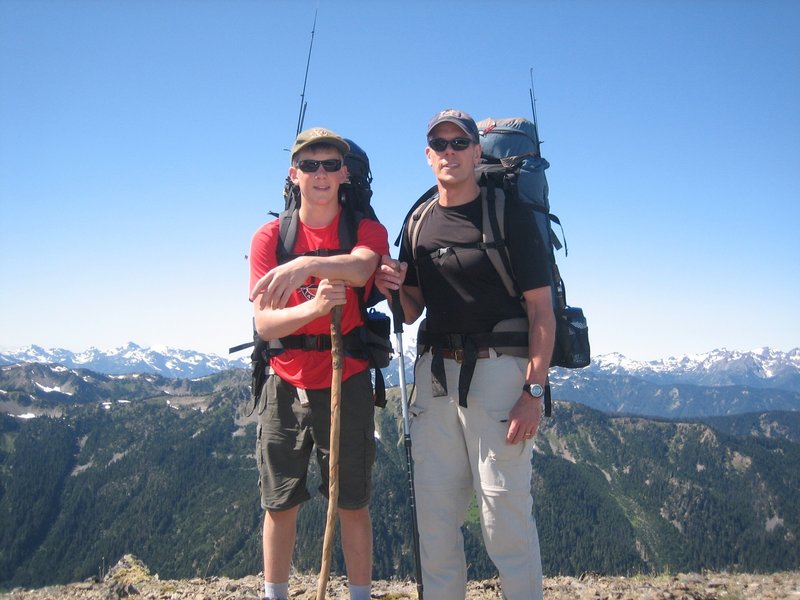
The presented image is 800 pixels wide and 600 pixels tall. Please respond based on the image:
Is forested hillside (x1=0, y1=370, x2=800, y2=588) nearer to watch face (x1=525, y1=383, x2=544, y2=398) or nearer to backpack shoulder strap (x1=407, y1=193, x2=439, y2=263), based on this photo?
backpack shoulder strap (x1=407, y1=193, x2=439, y2=263)

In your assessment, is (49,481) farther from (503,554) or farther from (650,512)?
(503,554)

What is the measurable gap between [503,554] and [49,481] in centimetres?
23153

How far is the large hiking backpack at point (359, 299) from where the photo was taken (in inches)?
211

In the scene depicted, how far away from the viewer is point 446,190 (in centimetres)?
535

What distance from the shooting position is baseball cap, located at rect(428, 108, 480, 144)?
5113 millimetres

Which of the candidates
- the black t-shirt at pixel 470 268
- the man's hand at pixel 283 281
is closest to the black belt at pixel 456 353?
the black t-shirt at pixel 470 268

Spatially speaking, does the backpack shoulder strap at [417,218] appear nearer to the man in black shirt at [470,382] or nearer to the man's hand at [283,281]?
the man in black shirt at [470,382]

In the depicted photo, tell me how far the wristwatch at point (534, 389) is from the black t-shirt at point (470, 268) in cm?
65

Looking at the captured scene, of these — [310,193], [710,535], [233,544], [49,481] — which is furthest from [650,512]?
[310,193]

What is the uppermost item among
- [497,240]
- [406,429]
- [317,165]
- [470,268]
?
[317,165]

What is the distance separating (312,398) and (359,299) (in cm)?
106

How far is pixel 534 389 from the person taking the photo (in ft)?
15.9

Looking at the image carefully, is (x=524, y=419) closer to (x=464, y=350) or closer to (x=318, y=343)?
(x=464, y=350)

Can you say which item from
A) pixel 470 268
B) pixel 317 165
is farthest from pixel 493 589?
pixel 317 165
